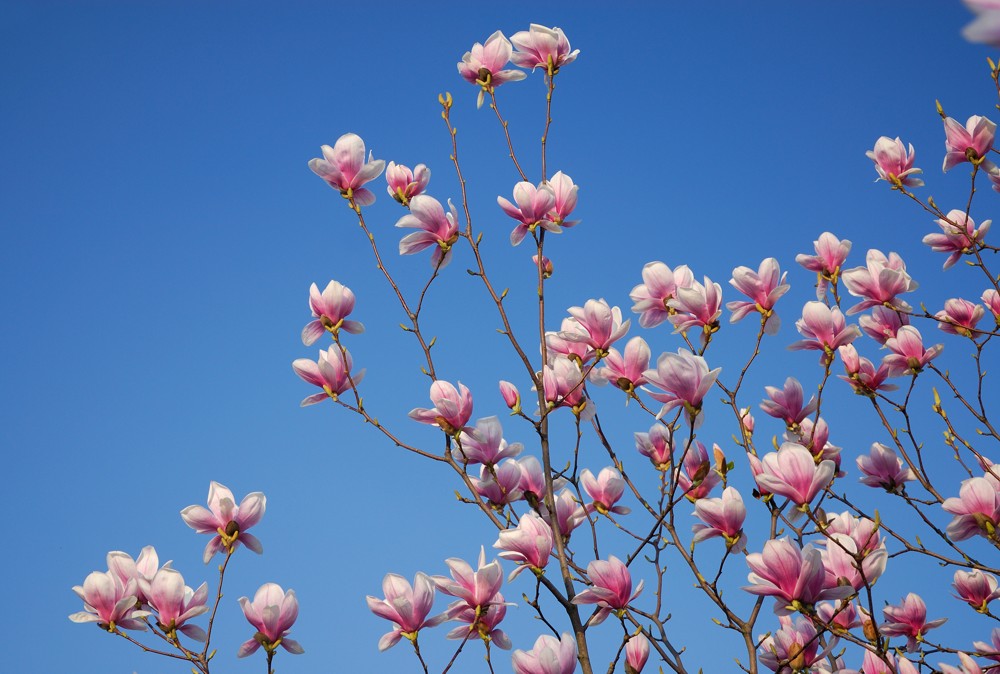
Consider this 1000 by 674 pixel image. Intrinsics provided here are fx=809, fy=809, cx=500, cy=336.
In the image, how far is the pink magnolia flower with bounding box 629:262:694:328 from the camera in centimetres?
262

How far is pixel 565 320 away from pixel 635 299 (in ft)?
0.88

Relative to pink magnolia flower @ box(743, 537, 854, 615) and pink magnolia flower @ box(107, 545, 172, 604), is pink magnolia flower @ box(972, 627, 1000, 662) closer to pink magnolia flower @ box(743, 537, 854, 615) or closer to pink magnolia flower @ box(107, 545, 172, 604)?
pink magnolia flower @ box(743, 537, 854, 615)

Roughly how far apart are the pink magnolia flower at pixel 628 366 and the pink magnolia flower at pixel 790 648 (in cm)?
86

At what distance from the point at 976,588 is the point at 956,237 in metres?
1.51

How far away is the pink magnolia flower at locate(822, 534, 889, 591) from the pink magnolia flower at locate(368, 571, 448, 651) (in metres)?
1.04

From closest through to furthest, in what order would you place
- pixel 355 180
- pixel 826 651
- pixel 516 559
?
pixel 516 559, pixel 826 651, pixel 355 180

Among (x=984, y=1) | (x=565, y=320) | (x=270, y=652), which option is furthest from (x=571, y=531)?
(x=984, y=1)

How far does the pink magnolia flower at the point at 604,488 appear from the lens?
256cm

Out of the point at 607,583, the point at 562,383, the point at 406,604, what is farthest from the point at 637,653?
the point at 562,383

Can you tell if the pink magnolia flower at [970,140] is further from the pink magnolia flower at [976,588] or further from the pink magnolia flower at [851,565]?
the pink magnolia flower at [851,565]

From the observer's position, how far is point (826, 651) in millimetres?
2223

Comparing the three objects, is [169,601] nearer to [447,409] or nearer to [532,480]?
[447,409]

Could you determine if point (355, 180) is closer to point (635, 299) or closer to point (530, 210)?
point (530, 210)

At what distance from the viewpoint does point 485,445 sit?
2361 millimetres
